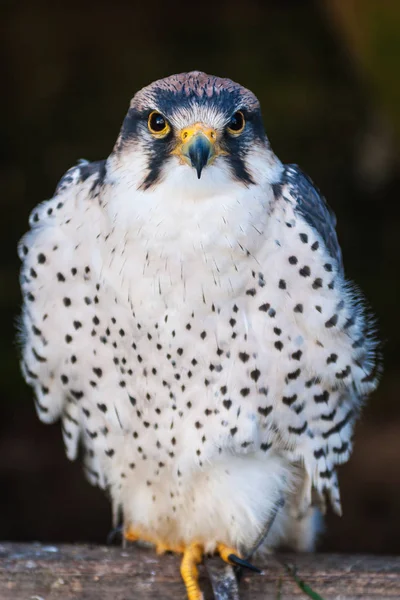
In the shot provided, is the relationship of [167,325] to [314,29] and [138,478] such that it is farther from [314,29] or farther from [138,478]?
[314,29]

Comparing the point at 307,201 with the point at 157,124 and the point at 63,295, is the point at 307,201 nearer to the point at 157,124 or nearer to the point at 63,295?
the point at 157,124

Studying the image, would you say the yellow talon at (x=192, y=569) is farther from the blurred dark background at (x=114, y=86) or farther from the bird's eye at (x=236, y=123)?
the blurred dark background at (x=114, y=86)

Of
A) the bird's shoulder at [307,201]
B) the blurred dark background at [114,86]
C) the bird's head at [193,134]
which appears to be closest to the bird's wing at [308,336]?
the bird's shoulder at [307,201]

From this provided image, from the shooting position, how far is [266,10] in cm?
605

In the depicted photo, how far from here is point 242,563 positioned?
3016 millimetres

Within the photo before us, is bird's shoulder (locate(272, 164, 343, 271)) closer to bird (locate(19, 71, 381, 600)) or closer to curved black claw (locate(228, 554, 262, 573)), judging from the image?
bird (locate(19, 71, 381, 600))

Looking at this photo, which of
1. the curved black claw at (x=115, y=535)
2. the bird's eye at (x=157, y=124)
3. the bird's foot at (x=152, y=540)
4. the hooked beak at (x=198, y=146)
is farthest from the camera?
the curved black claw at (x=115, y=535)

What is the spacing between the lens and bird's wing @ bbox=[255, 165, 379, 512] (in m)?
2.73

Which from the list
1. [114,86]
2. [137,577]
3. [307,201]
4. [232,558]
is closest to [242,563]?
[232,558]

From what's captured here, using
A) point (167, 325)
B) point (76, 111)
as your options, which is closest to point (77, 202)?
point (167, 325)

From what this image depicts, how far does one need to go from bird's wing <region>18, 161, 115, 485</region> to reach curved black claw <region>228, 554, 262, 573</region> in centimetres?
59

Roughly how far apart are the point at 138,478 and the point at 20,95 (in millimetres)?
3516

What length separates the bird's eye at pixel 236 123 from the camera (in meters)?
2.56

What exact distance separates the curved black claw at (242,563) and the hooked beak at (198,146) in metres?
1.28
